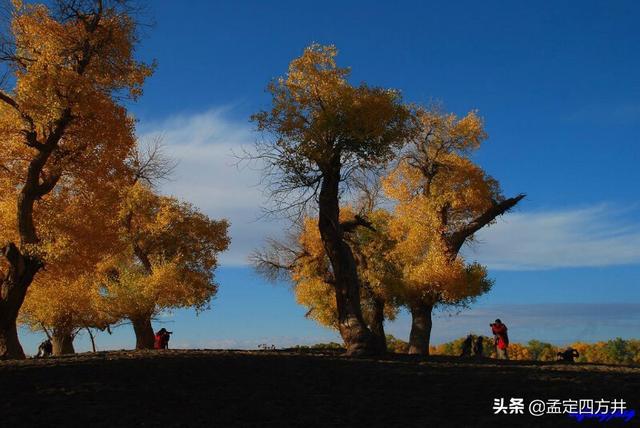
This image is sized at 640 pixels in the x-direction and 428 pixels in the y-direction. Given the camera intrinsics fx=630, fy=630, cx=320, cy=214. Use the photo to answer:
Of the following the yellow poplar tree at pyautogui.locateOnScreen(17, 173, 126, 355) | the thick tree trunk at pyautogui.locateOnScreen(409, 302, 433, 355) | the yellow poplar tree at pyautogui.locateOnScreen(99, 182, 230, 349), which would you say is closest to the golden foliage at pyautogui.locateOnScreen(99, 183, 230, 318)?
the yellow poplar tree at pyautogui.locateOnScreen(99, 182, 230, 349)

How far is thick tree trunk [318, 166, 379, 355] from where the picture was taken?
23094 mm

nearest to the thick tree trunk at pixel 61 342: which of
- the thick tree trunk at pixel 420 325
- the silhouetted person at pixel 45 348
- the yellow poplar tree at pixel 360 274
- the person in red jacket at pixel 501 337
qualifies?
the silhouetted person at pixel 45 348

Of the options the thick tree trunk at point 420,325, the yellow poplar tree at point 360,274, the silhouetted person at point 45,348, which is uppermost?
the yellow poplar tree at point 360,274

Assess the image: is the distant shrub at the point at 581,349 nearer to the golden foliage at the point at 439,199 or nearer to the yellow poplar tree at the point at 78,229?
the golden foliage at the point at 439,199

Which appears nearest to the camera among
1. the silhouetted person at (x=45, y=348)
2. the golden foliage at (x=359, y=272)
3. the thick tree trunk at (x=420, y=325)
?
the thick tree trunk at (x=420, y=325)

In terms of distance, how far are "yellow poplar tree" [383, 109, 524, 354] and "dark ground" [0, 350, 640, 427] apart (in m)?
16.4

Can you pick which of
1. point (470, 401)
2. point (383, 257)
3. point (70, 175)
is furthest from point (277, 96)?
point (383, 257)

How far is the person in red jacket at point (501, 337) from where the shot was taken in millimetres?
29625

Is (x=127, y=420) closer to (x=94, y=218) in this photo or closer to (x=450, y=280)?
(x=94, y=218)

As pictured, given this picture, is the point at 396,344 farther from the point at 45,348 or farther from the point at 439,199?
the point at 45,348

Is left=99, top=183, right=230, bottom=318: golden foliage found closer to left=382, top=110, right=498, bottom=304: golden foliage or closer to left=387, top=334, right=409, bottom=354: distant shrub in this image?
left=382, top=110, right=498, bottom=304: golden foliage

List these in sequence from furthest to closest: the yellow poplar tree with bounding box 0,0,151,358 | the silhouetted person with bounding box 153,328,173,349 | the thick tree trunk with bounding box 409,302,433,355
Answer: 1. the thick tree trunk with bounding box 409,302,433,355
2. the silhouetted person with bounding box 153,328,173,349
3. the yellow poplar tree with bounding box 0,0,151,358

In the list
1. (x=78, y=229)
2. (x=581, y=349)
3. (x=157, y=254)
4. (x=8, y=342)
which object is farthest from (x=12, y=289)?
(x=581, y=349)

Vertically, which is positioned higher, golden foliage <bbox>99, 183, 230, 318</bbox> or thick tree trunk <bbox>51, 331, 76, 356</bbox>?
golden foliage <bbox>99, 183, 230, 318</bbox>
